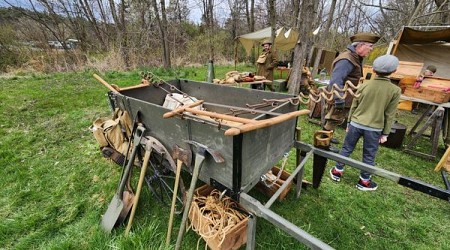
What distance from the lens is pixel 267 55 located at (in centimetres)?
697

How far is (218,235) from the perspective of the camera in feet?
5.68

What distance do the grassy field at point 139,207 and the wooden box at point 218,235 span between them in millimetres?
274

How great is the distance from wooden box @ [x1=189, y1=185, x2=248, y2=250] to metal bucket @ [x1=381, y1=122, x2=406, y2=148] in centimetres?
356

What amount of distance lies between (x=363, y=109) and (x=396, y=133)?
6.30 ft

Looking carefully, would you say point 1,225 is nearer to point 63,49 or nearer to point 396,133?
point 396,133

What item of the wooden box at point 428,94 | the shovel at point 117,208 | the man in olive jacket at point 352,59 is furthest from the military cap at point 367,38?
the shovel at point 117,208

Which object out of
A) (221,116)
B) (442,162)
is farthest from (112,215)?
(442,162)

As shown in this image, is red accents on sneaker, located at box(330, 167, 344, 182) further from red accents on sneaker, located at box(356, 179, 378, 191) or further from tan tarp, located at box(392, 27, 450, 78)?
tan tarp, located at box(392, 27, 450, 78)

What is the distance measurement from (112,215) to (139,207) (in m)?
0.33

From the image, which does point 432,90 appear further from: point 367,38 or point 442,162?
point 367,38

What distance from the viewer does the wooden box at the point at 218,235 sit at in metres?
1.72

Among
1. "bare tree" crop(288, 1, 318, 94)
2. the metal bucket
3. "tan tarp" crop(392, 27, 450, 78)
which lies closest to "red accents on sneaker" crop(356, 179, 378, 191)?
the metal bucket

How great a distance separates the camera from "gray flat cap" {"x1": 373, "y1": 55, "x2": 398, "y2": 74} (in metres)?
2.40

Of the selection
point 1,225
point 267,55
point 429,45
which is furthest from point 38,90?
point 429,45
